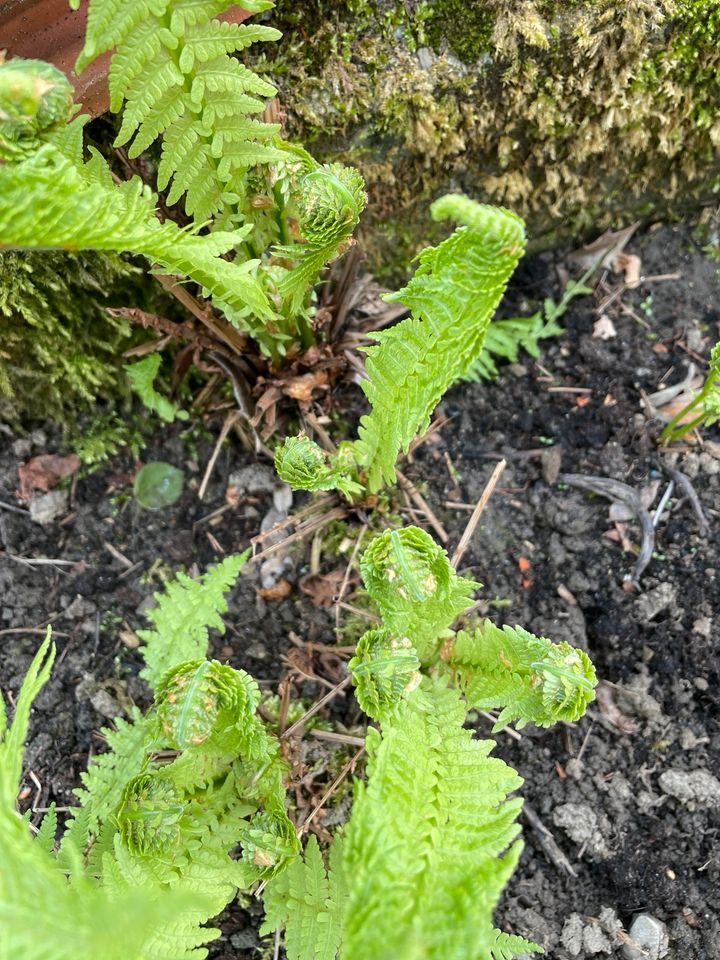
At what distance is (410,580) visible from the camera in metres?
1.79

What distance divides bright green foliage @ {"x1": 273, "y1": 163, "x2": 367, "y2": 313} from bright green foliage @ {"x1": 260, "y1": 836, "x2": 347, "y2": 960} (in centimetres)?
147

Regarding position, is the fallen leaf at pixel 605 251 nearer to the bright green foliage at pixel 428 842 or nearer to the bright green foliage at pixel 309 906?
the bright green foliage at pixel 428 842

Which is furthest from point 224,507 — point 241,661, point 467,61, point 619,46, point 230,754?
point 619,46

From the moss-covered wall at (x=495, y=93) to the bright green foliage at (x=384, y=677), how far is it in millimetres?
1530

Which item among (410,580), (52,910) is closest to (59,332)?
(410,580)

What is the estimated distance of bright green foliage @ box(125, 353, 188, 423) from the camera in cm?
248

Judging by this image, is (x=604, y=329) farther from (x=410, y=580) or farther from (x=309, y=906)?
(x=309, y=906)

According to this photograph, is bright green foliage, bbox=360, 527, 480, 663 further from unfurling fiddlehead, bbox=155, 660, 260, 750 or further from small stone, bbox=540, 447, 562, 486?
small stone, bbox=540, 447, 562, 486

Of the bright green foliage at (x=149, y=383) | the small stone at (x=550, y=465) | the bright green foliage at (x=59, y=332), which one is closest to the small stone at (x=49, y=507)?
the bright green foliage at (x=59, y=332)

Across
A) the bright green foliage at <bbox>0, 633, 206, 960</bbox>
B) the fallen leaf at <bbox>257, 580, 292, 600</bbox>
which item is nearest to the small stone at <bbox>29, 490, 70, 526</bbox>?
the fallen leaf at <bbox>257, 580, 292, 600</bbox>

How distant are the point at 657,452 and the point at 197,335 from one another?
5.13ft

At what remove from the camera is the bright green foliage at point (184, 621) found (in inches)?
82.8

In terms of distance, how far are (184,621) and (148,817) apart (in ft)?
1.83

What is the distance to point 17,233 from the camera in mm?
1297
